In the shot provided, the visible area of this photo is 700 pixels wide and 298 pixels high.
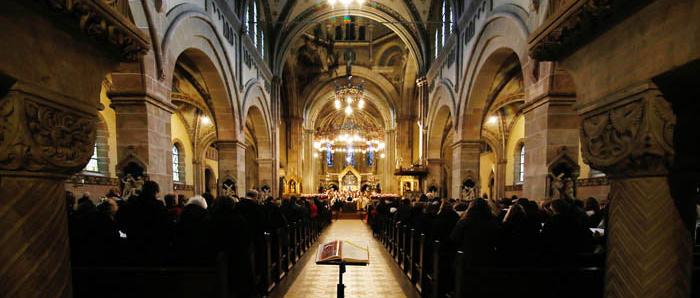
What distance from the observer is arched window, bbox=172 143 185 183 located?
59.4ft

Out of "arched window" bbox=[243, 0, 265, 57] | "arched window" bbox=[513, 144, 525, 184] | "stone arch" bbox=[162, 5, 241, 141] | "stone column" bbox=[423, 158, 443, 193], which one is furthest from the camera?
"arched window" bbox=[513, 144, 525, 184]

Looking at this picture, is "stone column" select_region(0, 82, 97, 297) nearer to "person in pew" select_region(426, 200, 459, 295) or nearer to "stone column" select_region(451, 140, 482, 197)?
"person in pew" select_region(426, 200, 459, 295)

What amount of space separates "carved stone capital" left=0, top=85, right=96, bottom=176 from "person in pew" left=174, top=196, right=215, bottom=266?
1.37m

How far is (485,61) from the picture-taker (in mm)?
9031

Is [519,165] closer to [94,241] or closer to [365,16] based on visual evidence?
[365,16]

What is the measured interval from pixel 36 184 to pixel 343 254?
2006 millimetres

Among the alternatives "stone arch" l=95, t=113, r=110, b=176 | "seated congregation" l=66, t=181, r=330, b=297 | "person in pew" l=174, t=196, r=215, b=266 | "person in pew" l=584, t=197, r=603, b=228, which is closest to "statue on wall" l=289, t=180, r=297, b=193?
"stone arch" l=95, t=113, r=110, b=176

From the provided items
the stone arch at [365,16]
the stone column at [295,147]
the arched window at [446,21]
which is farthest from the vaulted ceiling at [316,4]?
the stone column at [295,147]

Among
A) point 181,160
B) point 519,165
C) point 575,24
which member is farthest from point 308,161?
point 575,24

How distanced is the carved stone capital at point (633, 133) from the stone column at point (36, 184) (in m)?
2.95

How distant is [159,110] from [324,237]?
247 inches

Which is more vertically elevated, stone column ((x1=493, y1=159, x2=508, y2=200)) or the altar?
stone column ((x1=493, y1=159, x2=508, y2=200))

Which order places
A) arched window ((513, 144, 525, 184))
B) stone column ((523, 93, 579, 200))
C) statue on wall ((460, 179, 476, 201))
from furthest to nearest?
arched window ((513, 144, 525, 184)) < statue on wall ((460, 179, 476, 201)) < stone column ((523, 93, 579, 200))

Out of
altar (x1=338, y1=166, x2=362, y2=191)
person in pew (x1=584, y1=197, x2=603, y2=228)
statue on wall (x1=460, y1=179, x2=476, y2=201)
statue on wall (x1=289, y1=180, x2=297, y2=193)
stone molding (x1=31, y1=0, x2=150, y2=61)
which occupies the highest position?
stone molding (x1=31, y1=0, x2=150, y2=61)
